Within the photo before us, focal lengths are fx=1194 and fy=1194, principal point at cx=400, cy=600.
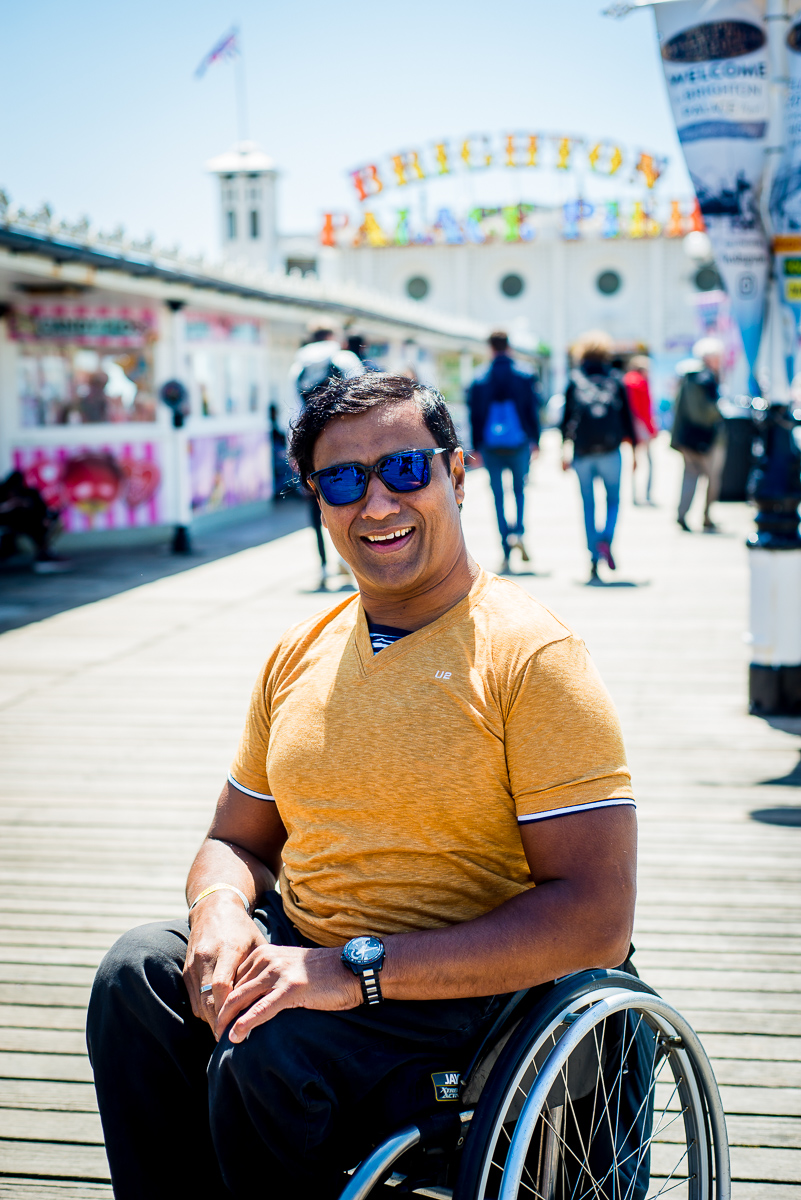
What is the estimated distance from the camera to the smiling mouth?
187 centimetres

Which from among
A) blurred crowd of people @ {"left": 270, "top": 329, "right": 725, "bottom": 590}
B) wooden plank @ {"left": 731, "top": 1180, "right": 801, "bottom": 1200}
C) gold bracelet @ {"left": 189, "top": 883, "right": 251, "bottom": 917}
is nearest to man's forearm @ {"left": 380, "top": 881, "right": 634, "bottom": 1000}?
gold bracelet @ {"left": 189, "top": 883, "right": 251, "bottom": 917}

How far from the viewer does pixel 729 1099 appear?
2.41 m

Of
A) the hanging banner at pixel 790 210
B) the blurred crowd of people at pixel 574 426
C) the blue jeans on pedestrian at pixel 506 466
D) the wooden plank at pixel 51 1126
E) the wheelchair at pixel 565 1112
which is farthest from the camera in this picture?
the blue jeans on pedestrian at pixel 506 466

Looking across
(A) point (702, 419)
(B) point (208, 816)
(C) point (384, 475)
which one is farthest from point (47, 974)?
(A) point (702, 419)

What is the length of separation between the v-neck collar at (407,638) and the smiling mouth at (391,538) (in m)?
0.13

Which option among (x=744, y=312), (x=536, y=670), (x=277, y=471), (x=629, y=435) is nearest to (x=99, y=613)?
(x=629, y=435)

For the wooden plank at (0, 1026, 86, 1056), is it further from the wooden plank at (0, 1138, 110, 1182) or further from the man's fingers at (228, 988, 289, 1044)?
the man's fingers at (228, 988, 289, 1044)

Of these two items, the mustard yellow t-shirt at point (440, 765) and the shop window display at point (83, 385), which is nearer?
the mustard yellow t-shirt at point (440, 765)

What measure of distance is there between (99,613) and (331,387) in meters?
6.57

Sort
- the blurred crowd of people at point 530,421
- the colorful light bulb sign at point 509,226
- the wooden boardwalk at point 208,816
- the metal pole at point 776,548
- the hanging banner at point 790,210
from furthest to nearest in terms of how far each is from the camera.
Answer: the colorful light bulb sign at point 509,226
the blurred crowd of people at point 530,421
the metal pole at point 776,548
the hanging banner at point 790,210
the wooden boardwalk at point 208,816

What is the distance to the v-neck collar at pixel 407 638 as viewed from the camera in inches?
71.4

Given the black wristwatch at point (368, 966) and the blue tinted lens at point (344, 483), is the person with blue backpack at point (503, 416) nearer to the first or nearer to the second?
the blue tinted lens at point (344, 483)

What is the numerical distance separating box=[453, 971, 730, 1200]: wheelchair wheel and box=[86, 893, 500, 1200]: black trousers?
131mm

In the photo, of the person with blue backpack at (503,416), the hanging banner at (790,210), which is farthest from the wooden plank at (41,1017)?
the person with blue backpack at (503,416)
